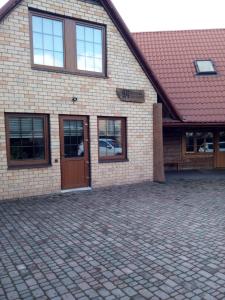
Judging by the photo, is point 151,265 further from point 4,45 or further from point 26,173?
point 4,45

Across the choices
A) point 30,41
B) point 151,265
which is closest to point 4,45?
point 30,41

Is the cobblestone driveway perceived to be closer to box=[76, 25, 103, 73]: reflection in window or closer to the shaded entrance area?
the shaded entrance area

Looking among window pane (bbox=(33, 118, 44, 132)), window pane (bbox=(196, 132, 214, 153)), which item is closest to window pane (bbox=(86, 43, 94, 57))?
window pane (bbox=(33, 118, 44, 132))

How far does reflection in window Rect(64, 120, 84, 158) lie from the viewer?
9203mm

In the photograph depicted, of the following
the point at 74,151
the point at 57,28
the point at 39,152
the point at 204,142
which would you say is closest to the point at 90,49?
the point at 57,28

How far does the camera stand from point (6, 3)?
25.7 ft

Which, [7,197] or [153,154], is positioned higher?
[153,154]

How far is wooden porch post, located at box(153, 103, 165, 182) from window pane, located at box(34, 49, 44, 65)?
14.4ft

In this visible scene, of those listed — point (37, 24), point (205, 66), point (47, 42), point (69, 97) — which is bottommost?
point (69, 97)

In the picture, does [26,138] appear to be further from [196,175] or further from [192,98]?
[192,98]

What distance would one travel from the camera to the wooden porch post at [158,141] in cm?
1088

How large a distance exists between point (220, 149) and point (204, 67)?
4.05 metres

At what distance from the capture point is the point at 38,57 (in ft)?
28.3

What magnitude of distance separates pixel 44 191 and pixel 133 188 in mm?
2957
